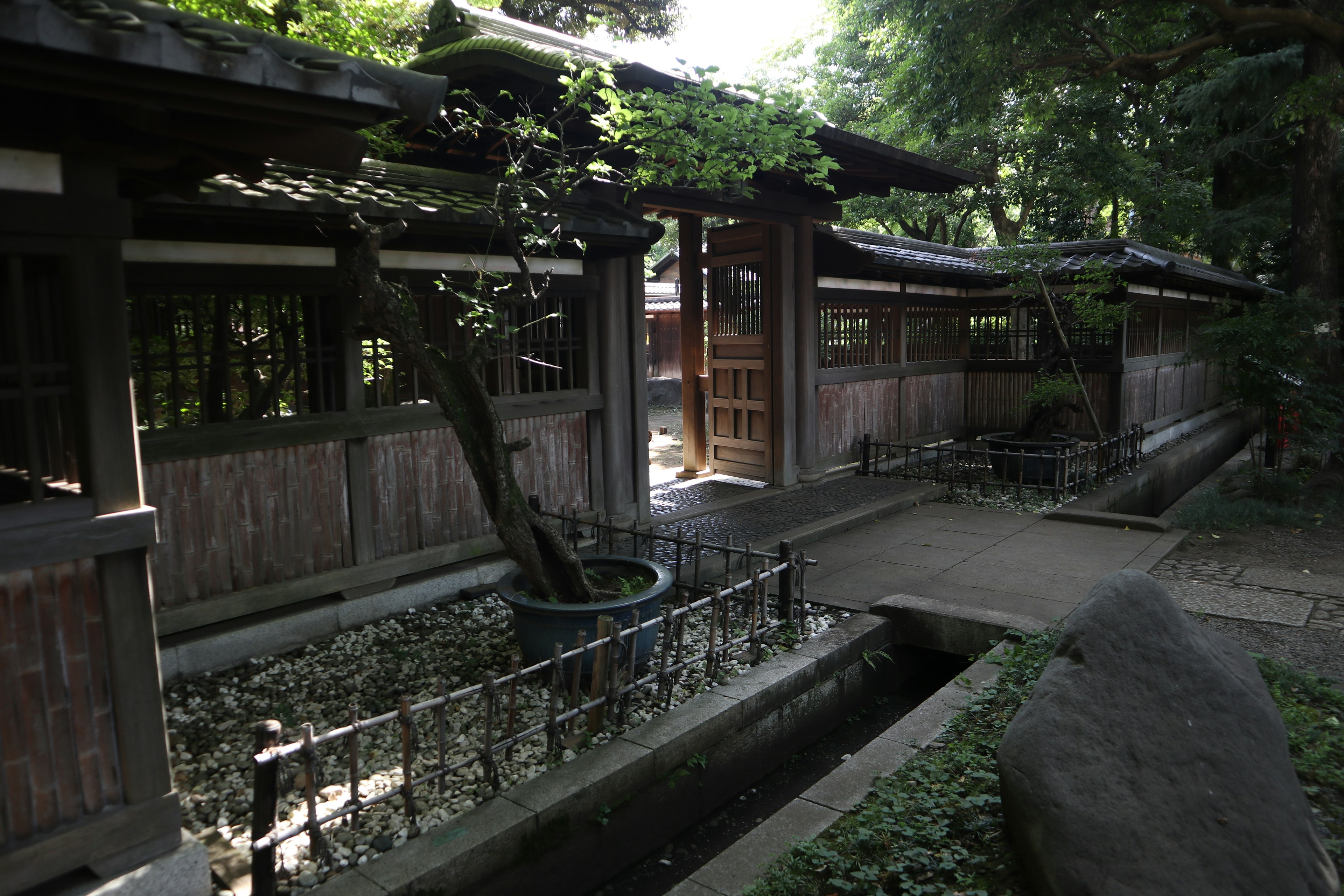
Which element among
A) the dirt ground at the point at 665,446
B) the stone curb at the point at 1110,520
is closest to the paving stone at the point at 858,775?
the stone curb at the point at 1110,520

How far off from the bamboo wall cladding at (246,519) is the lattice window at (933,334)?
10.8 metres

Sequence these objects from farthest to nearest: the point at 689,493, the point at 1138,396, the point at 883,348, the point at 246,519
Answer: the point at 1138,396
the point at 883,348
the point at 689,493
the point at 246,519

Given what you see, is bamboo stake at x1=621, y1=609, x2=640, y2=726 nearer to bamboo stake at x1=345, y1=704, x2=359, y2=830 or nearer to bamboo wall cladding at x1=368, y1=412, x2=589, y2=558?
bamboo stake at x1=345, y1=704, x2=359, y2=830

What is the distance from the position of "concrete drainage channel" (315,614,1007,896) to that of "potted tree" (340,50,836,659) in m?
0.86

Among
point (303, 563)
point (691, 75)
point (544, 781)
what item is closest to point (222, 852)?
point (544, 781)

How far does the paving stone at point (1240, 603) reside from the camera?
675 centimetres

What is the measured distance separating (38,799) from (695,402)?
35.5 feet

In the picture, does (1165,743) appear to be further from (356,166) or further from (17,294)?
(17,294)

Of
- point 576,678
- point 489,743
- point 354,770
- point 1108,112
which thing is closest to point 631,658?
point 576,678

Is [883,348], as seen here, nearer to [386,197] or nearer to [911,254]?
[911,254]

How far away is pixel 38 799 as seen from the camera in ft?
10.4

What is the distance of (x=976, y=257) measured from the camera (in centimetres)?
1623

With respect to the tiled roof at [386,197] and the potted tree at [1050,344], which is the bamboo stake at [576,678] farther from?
the potted tree at [1050,344]

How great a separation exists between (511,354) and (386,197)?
75.0 inches
